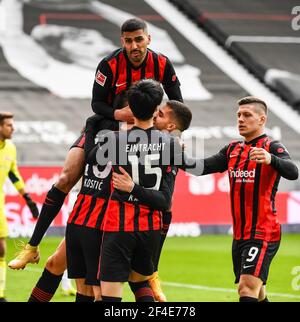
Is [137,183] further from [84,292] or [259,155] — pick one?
[84,292]

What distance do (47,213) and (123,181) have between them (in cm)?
108

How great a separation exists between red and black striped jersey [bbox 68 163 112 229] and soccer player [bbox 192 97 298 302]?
3.10 ft

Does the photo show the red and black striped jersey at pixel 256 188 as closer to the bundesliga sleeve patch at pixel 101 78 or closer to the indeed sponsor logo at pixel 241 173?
the indeed sponsor logo at pixel 241 173

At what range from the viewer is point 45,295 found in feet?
20.8

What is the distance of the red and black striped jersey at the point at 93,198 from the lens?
5.87 meters

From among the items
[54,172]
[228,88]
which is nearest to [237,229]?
[54,172]

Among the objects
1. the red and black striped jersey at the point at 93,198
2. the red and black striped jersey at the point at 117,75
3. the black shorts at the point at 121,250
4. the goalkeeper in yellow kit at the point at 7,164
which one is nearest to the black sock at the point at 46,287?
the red and black striped jersey at the point at 93,198

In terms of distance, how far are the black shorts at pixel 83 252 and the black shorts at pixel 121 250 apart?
1.20 feet

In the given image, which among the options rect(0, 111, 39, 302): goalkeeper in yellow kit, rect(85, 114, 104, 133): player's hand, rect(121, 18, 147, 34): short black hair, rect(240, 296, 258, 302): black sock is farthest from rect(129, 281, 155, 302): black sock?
rect(0, 111, 39, 302): goalkeeper in yellow kit

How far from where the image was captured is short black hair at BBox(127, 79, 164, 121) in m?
5.26

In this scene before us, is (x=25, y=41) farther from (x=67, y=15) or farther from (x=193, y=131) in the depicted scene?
(x=193, y=131)

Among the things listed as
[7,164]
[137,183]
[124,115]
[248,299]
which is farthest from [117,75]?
[7,164]

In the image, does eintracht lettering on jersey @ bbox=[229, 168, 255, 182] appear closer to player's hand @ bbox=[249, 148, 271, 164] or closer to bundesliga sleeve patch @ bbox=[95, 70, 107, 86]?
player's hand @ bbox=[249, 148, 271, 164]

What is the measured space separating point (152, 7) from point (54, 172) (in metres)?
7.28
